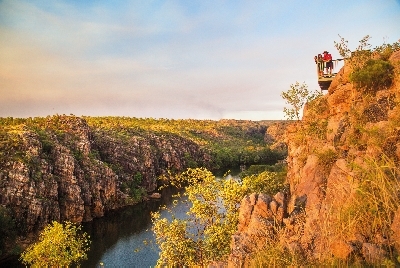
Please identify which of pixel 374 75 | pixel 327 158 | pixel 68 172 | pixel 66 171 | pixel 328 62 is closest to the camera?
pixel 327 158

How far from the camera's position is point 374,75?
1155 inches

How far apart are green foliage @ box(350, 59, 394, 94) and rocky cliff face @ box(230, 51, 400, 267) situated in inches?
28.8

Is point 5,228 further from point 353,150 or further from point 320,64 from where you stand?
point 353,150

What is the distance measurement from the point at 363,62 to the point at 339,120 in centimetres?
620

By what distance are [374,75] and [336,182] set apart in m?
12.9

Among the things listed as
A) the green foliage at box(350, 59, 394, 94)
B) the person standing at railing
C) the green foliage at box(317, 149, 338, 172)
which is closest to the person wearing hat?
the person standing at railing

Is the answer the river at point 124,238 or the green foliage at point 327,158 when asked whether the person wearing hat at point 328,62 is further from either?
the river at point 124,238

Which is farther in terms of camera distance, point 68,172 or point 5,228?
point 68,172

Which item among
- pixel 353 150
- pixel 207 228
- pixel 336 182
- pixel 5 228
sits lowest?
pixel 5 228

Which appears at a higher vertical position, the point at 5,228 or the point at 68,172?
the point at 68,172

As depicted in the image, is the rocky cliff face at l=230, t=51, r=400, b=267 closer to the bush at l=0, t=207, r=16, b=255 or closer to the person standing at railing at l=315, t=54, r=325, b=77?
the person standing at railing at l=315, t=54, r=325, b=77

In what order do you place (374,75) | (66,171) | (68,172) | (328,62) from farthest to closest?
1. (68,172)
2. (66,171)
3. (328,62)
4. (374,75)

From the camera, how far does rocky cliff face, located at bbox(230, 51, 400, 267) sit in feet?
34.0

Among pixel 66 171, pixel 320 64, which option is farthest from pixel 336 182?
pixel 66 171
